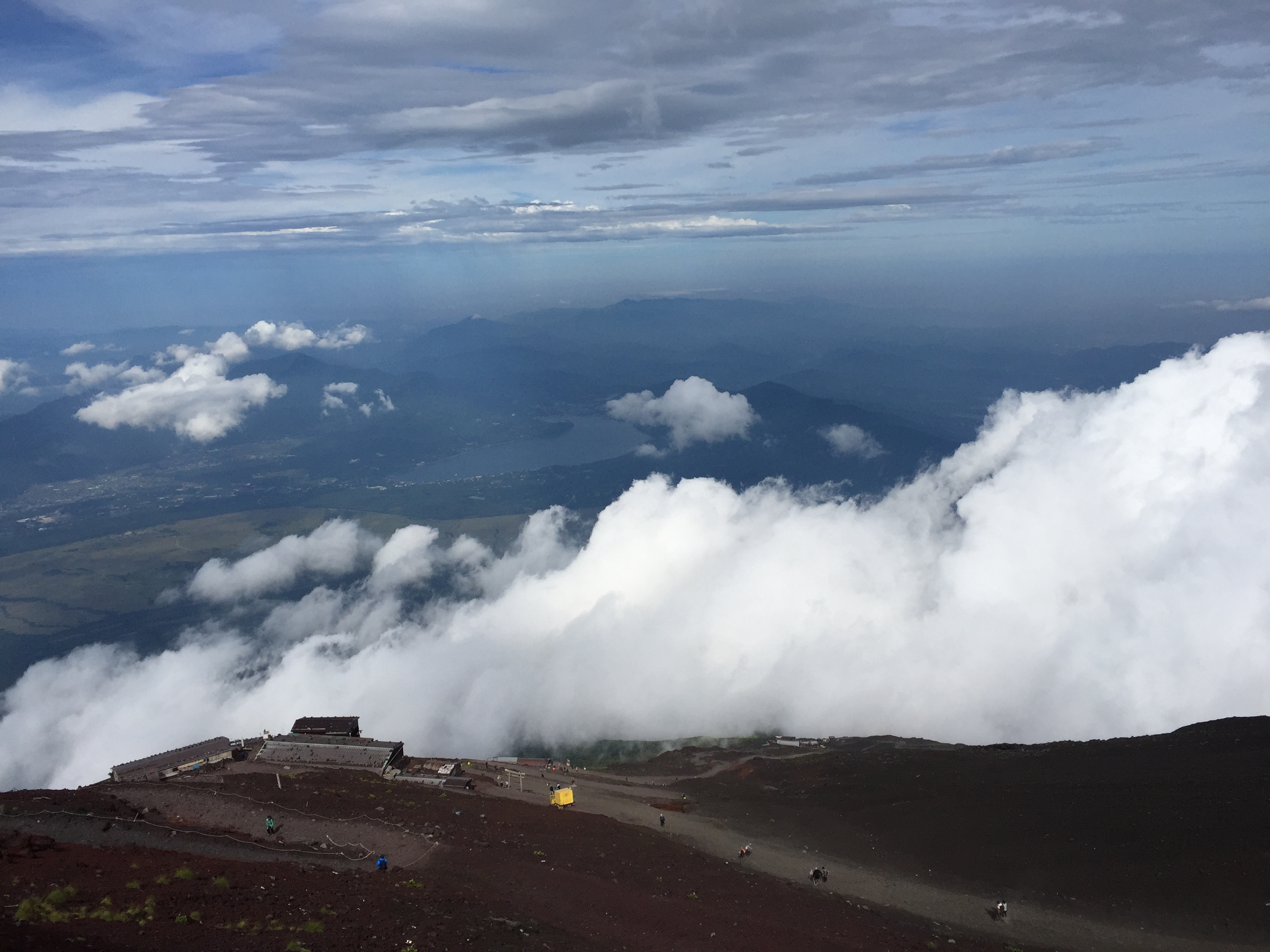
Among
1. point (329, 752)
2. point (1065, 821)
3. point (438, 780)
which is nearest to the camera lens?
point (1065, 821)

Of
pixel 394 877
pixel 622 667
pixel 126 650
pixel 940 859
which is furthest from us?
pixel 126 650

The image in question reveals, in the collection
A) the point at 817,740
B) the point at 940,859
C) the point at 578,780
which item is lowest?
the point at 817,740

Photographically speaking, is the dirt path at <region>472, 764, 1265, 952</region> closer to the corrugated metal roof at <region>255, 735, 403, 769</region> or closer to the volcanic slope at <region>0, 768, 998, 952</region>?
the volcanic slope at <region>0, 768, 998, 952</region>

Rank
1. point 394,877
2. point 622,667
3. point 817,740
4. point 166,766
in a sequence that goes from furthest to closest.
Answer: point 622,667 → point 817,740 → point 166,766 → point 394,877

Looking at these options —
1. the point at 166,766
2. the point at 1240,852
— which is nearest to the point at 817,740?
the point at 1240,852

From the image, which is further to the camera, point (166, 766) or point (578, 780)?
point (578, 780)

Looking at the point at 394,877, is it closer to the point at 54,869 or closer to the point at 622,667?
the point at 54,869

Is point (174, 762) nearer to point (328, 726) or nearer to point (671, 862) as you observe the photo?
point (328, 726)

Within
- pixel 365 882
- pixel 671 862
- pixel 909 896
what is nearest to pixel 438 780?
pixel 671 862
